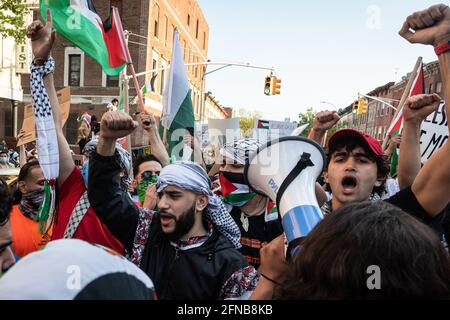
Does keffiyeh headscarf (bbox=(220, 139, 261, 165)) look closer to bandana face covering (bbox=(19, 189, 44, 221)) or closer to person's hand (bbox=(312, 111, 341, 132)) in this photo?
person's hand (bbox=(312, 111, 341, 132))

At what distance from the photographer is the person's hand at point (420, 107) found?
1.96 metres

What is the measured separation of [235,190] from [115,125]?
4.24 feet

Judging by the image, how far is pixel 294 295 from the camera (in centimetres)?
98

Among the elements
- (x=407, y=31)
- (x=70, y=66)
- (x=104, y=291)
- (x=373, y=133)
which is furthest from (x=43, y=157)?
(x=373, y=133)

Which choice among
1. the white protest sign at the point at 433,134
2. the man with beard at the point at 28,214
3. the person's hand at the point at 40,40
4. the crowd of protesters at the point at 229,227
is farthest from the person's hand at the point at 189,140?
the white protest sign at the point at 433,134

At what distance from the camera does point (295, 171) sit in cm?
159

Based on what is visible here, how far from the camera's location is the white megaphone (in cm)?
138

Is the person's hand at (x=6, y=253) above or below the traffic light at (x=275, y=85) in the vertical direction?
below

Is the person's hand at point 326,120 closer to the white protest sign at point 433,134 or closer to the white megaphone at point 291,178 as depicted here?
the white megaphone at point 291,178

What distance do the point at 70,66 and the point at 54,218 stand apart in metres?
27.2

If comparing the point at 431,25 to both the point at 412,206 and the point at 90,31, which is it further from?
the point at 90,31

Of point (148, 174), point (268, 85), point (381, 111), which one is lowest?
point (148, 174)

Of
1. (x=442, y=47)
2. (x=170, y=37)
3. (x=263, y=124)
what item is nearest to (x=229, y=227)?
(x=442, y=47)

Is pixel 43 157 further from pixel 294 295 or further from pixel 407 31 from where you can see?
pixel 407 31
